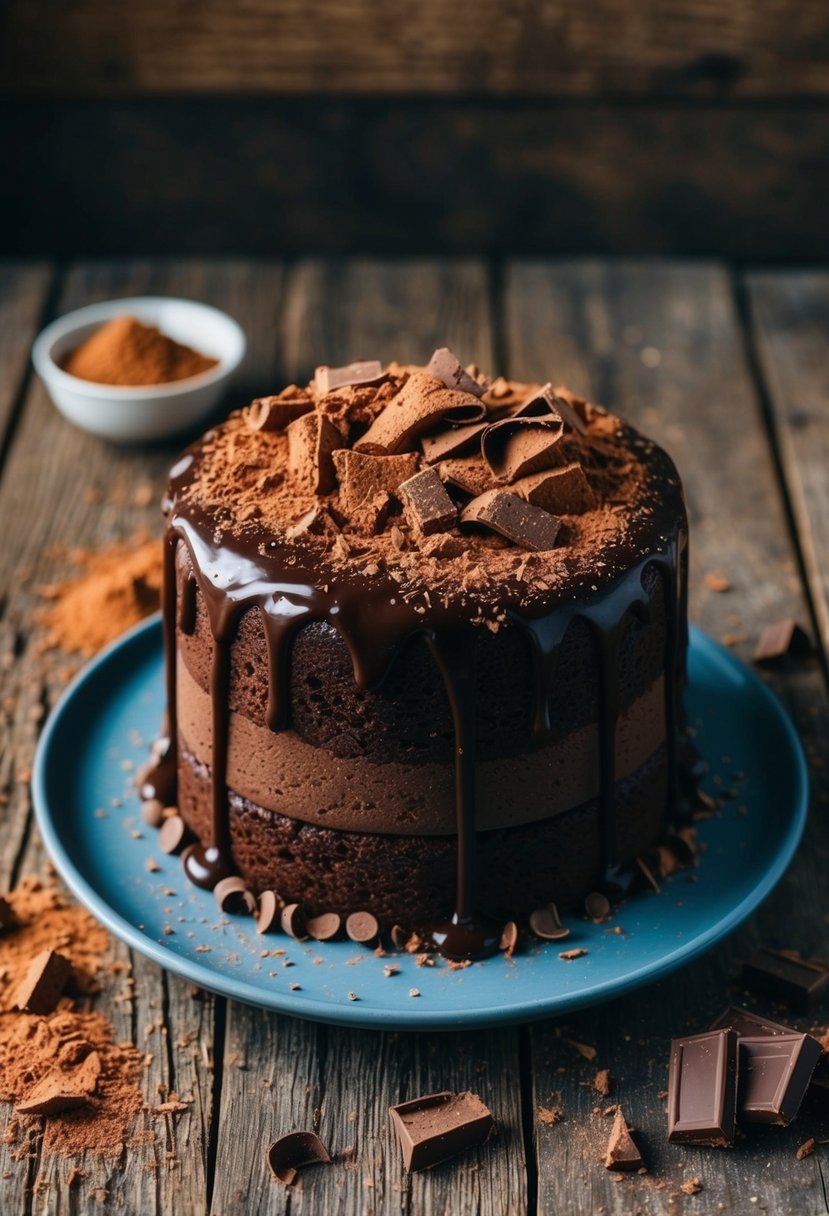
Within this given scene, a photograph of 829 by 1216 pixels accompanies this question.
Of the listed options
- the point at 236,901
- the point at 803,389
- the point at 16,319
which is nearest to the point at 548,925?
the point at 236,901

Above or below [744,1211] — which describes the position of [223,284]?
below

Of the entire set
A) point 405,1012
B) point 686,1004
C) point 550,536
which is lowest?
point 686,1004

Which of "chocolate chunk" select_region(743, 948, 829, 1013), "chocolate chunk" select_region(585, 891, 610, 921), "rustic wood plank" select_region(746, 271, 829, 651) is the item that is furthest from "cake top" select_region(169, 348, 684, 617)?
"rustic wood plank" select_region(746, 271, 829, 651)

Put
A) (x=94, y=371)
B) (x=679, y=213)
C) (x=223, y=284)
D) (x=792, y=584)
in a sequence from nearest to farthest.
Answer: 1. (x=792, y=584)
2. (x=94, y=371)
3. (x=223, y=284)
4. (x=679, y=213)

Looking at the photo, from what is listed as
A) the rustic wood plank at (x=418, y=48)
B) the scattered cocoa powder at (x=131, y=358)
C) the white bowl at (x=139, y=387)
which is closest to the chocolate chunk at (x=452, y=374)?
the white bowl at (x=139, y=387)

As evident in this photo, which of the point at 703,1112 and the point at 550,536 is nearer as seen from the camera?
the point at 703,1112

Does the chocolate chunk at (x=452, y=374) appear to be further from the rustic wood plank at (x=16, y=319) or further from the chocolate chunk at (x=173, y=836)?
the rustic wood plank at (x=16, y=319)

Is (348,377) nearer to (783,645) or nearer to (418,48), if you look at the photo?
(783,645)

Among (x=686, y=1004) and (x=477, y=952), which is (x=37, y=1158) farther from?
(x=686, y=1004)

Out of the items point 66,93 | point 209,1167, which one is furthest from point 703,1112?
point 66,93
